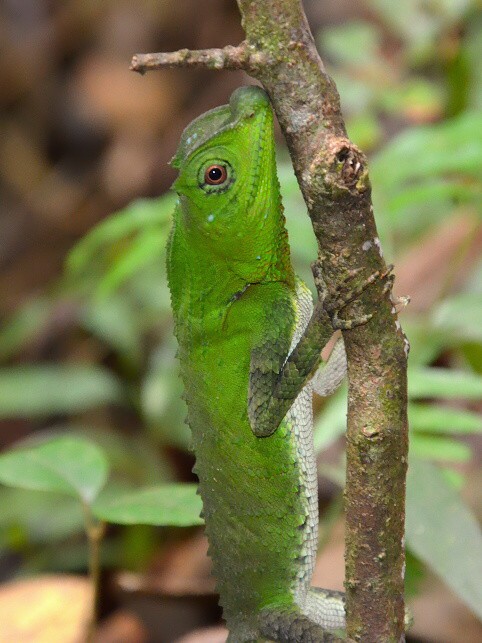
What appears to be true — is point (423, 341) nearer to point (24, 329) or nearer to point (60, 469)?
point (60, 469)

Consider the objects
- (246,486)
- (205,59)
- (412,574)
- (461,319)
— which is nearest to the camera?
(205,59)

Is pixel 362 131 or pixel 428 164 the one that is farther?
pixel 362 131

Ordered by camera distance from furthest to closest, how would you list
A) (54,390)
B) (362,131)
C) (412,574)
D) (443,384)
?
(54,390), (362,131), (412,574), (443,384)

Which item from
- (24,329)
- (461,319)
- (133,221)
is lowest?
(461,319)

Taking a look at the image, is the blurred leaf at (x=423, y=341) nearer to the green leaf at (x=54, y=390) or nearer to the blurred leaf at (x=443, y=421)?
the blurred leaf at (x=443, y=421)

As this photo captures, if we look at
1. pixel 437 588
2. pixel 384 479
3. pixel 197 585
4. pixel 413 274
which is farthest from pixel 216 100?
pixel 384 479

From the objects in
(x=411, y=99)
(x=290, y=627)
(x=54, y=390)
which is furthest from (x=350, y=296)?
(x=411, y=99)

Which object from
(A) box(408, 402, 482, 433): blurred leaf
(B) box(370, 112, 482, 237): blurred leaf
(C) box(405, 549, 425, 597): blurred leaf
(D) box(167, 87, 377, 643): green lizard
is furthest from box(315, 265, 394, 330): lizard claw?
(B) box(370, 112, 482, 237): blurred leaf

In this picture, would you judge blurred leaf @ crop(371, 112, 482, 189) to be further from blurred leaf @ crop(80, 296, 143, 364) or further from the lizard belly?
blurred leaf @ crop(80, 296, 143, 364)

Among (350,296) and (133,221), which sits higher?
(133,221)
